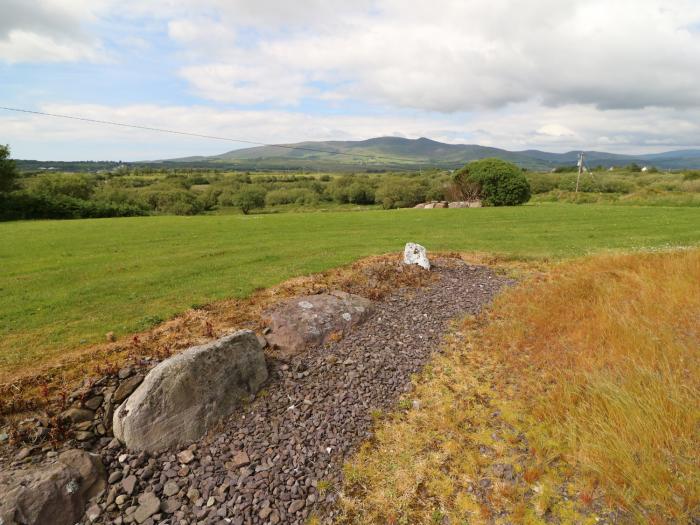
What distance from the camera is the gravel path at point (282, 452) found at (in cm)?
428

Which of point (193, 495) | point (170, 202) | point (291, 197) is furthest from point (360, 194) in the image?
point (193, 495)

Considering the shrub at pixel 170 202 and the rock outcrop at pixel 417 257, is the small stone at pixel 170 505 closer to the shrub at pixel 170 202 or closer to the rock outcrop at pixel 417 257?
the rock outcrop at pixel 417 257

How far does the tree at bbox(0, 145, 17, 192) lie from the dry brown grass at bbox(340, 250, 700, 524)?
46.7 meters

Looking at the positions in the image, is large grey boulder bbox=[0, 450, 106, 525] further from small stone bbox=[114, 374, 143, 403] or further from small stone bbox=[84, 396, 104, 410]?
small stone bbox=[114, 374, 143, 403]

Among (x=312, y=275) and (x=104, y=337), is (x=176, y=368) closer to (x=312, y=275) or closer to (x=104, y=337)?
(x=104, y=337)

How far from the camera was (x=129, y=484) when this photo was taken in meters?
4.52

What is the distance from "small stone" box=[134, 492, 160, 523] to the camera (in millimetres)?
4188

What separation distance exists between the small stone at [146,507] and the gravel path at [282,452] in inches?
0.4

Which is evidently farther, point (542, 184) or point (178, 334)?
point (542, 184)

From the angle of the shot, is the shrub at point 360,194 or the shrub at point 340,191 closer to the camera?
the shrub at point 360,194

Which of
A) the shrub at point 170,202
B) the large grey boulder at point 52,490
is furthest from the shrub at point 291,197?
the large grey boulder at point 52,490

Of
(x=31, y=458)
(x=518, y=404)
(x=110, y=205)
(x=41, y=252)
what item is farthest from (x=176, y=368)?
(x=110, y=205)

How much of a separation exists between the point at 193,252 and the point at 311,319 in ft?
36.0

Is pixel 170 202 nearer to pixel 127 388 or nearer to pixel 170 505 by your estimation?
pixel 127 388
